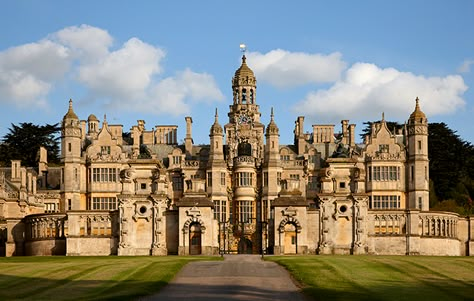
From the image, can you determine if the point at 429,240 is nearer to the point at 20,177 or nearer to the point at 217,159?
the point at 217,159

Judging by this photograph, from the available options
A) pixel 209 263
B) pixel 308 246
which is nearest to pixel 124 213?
pixel 308 246

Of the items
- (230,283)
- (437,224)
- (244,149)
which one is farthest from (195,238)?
(230,283)

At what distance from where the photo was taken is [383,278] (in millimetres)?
53062

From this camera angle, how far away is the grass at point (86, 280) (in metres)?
45.8

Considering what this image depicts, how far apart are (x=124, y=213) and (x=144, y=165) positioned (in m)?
26.2

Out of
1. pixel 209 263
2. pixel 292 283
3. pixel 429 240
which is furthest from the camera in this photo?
pixel 429 240

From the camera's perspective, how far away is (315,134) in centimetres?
12325

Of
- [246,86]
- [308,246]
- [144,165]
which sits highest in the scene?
[246,86]

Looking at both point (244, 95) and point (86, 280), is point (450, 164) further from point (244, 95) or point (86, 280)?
point (86, 280)

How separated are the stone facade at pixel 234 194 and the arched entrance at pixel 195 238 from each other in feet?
0.28

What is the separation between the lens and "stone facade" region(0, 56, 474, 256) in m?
85.6

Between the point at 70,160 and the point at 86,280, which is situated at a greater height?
the point at 70,160

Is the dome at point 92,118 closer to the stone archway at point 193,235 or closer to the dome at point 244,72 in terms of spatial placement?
the dome at point 244,72

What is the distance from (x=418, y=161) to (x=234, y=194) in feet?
67.2
